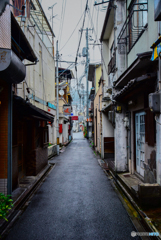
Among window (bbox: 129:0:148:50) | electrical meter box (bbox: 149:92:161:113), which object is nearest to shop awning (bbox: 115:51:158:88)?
electrical meter box (bbox: 149:92:161:113)

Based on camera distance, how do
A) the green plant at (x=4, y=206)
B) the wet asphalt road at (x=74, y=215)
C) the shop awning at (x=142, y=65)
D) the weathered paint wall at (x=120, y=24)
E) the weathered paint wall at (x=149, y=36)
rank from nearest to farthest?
the wet asphalt road at (x=74, y=215)
the green plant at (x=4, y=206)
the shop awning at (x=142, y=65)
the weathered paint wall at (x=149, y=36)
the weathered paint wall at (x=120, y=24)

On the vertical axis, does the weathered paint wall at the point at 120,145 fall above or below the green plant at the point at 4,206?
above

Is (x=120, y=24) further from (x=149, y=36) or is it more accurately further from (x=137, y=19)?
(x=149, y=36)

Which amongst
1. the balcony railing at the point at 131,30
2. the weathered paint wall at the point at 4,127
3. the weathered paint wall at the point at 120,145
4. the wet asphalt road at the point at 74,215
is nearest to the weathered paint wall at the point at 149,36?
the balcony railing at the point at 131,30

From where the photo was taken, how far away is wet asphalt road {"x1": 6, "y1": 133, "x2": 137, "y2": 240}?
4398mm

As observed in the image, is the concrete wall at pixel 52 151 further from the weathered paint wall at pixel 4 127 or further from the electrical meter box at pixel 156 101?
the electrical meter box at pixel 156 101

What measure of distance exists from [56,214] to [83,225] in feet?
3.44

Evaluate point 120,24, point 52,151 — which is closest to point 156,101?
point 120,24

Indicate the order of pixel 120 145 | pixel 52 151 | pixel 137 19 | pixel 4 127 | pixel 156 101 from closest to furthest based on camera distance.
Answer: pixel 156 101, pixel 4 127, pixel 137 19, pixel 120 145, pixel 52 151

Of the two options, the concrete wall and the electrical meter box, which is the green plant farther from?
the concrete wall

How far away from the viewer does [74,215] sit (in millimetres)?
5402

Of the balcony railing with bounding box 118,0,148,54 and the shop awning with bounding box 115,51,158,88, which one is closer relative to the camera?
the shop awning with bounding box 115,51,158,88

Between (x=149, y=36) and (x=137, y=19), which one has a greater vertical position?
(x=137, y=19)

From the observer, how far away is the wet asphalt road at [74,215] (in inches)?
173
